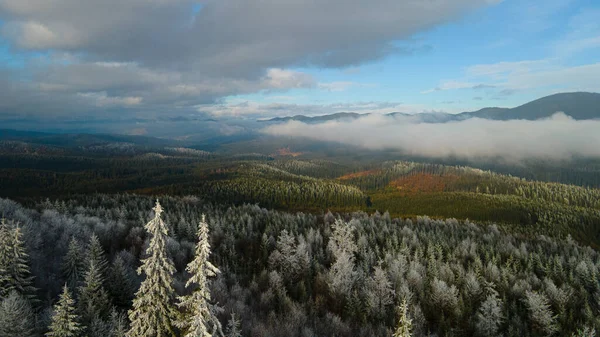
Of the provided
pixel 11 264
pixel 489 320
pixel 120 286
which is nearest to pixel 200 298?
pixel 120 286

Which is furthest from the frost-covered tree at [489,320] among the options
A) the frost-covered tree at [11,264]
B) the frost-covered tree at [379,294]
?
the frost-covered tree at [11,264]

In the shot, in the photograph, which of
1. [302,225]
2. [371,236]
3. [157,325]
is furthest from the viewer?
[302,225]

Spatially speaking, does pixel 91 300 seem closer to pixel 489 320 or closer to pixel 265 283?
pixel 265 283

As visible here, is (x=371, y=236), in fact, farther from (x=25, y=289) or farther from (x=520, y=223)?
(x=520, y=223)

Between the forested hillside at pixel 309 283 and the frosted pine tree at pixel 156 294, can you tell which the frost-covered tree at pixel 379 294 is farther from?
the frosted pine tree at pixel 156 294

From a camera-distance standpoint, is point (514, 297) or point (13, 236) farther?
point (514, 297)

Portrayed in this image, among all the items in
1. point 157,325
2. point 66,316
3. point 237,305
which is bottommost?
point 237,305

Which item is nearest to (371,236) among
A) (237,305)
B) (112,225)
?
(237,305)

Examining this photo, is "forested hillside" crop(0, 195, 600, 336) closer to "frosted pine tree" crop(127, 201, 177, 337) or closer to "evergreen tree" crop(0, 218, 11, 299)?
"evergreen tree" crop(0, 218, 11, 299)
